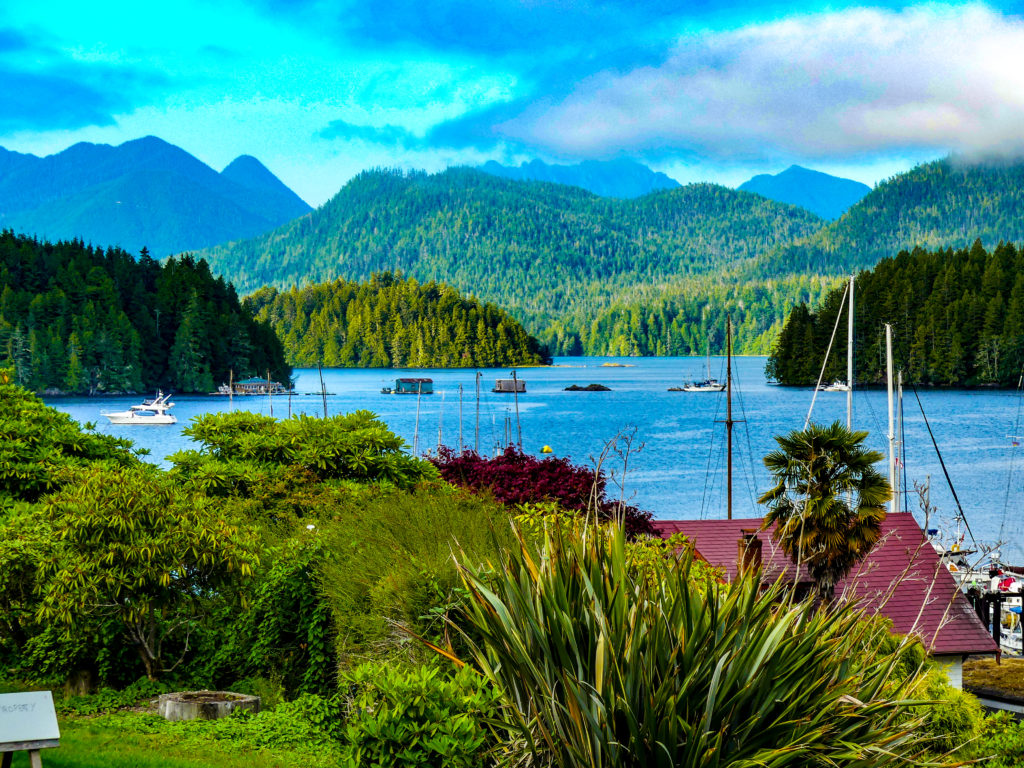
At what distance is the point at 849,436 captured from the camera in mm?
18375

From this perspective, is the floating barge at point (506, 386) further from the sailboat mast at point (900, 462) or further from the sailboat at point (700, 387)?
the sailboat mast at point (900, 462)

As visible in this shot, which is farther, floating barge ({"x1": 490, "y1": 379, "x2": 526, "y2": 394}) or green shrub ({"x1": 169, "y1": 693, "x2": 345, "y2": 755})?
floating barge ({"x1": 490, "y1": 379, "x2": 526, "y2": 394})

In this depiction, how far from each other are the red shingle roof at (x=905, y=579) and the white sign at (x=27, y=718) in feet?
41.0

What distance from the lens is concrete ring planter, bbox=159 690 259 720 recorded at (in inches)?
441

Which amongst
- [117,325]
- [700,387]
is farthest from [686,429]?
[117,325]

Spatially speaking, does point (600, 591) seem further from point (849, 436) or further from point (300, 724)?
point (849, 436)

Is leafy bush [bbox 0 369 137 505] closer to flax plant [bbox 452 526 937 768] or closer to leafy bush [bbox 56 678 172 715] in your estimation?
leafy bush [bbox 56 678 172 715]

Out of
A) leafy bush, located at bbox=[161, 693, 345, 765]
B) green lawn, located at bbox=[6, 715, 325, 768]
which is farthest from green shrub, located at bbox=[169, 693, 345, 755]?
green lawn, located at bbox=[6, 715, 325, 768]

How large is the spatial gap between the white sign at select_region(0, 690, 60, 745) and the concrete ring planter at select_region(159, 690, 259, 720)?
4681mm

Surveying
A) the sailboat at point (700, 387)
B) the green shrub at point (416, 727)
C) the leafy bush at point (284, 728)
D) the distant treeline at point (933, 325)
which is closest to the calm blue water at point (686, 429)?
the sailboat at point (700, 387)


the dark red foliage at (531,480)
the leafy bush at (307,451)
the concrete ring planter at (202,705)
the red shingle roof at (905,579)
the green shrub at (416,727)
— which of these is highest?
the leafy bush at (307,451)

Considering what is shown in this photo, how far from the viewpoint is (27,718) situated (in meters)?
6.56

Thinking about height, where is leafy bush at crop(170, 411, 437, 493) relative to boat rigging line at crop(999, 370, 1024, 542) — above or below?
above

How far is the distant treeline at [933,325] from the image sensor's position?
13112cm
